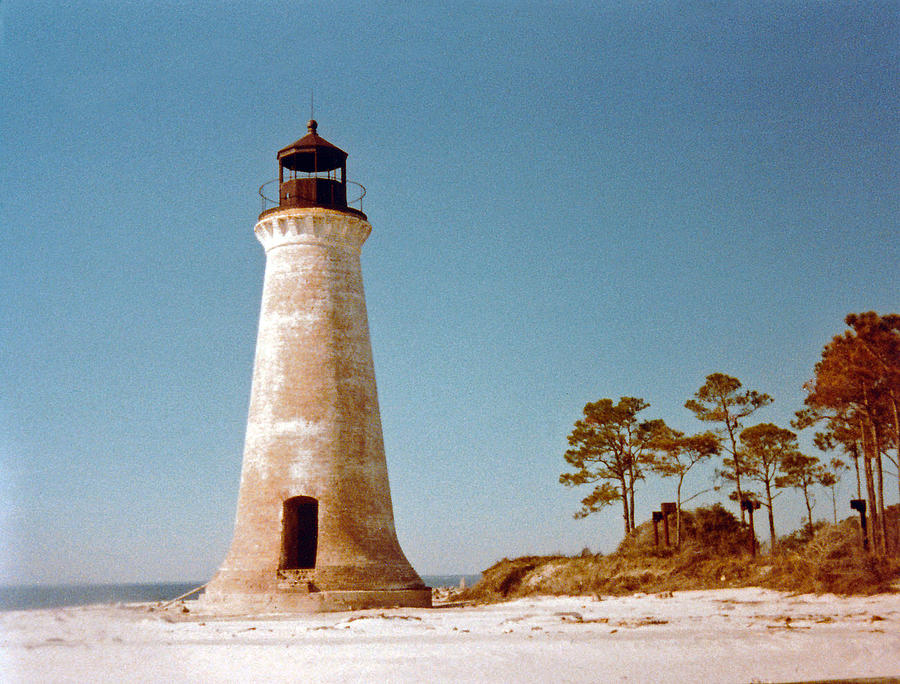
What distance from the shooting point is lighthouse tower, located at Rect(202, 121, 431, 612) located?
20.4 m

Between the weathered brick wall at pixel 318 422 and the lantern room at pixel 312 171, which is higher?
the lantern room at pixel 312 171

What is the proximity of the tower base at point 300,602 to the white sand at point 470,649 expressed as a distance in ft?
14.8

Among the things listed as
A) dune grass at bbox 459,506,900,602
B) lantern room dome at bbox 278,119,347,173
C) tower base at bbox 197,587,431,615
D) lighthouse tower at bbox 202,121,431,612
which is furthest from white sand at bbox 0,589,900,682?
lantern room dome at bbox 278,119,347,173

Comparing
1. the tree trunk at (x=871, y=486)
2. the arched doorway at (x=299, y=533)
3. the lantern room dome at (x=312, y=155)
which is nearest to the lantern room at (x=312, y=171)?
the lantern room dome at (x=312, y=155)

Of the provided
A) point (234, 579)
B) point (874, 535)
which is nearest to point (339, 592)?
point (234, 579)

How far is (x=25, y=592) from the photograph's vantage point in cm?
1032

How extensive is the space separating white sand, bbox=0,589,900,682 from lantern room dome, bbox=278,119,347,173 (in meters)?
12.7

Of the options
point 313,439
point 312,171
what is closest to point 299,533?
point 313,439

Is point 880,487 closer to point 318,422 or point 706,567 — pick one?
point 706,567

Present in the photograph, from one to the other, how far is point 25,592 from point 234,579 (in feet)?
34.6

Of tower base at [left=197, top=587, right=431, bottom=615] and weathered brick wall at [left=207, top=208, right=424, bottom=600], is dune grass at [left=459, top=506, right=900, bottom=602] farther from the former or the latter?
weathered brick wall at [left=207, top=208, right=424, bottom=600]

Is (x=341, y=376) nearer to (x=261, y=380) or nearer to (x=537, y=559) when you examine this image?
(x=261, y=380)

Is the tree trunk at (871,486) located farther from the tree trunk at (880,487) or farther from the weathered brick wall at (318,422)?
the weathered brick wall at (318,422)

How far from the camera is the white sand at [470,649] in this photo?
29.9ft
